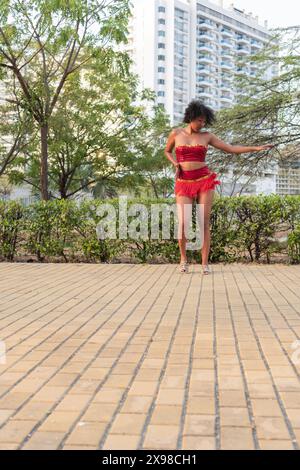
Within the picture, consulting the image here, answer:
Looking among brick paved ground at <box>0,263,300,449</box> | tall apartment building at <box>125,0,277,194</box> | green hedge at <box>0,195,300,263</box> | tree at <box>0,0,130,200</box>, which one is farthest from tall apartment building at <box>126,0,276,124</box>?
brick paved ground at <box>0,263,300,449</box>

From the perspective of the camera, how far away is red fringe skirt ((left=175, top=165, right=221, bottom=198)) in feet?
24.9

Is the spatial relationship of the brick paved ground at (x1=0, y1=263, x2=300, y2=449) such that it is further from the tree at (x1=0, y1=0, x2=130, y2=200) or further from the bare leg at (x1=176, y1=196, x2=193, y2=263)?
the tree at (x1=0, y1=0, x2=130, y2=200)

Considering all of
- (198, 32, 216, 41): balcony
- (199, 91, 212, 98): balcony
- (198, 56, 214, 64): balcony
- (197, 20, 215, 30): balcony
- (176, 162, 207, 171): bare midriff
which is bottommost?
(176, 162, 207, 171): bare midriff

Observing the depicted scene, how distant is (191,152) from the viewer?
746 cm

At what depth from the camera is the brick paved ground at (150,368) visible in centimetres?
226

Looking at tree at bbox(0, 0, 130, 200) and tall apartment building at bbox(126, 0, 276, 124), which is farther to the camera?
tall apartment building at bbox(126, 0, 276, 124)

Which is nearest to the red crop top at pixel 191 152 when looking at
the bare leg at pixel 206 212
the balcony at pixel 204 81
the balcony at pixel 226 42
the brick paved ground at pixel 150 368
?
the bare leg at pixel 206 212

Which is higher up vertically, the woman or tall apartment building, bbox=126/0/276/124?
tall apartment building, bbox=126/0/276/124

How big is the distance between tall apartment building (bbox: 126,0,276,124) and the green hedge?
9842 cm

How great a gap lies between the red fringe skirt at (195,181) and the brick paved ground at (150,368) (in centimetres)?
193

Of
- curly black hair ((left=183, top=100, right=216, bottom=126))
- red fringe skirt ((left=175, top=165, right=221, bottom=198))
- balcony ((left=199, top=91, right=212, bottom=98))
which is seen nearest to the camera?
curly black hair ((left=183, top=100, right=216, bottom=126))

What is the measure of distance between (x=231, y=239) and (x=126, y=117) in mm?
12875

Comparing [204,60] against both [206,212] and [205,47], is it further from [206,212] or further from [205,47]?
[206,212]

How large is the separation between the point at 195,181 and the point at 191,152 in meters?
0.41
